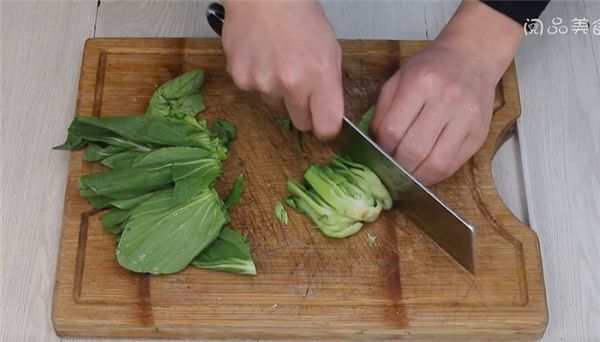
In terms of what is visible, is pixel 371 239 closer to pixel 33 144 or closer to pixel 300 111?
pixel 300 111

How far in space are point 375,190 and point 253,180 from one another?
22 centimetres

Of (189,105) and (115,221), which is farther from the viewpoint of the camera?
(189,105)

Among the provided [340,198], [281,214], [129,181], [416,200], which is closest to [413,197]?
[416,200]

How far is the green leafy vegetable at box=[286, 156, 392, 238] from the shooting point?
1471 millimetres

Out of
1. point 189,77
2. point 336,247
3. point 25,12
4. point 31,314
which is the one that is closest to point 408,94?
point 336,247

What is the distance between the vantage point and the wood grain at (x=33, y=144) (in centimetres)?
149

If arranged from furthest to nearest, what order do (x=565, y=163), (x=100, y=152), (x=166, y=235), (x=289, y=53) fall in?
(x=565, y=163) < (x=100, y=152) < (x=166, y=235) < (x=289, y=53)

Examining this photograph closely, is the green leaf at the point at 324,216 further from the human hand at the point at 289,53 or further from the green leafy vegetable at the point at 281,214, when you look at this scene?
the human hand at the point at 289,53

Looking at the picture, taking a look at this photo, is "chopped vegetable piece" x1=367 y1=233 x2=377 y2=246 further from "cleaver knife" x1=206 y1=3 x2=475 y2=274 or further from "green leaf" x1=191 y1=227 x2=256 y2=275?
"green leaf" x1=191 y1=227 x2=256 y2=275

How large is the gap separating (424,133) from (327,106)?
18cm

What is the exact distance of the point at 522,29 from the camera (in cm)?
151

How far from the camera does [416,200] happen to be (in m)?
1.43

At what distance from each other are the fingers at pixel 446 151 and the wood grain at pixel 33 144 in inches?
25.7

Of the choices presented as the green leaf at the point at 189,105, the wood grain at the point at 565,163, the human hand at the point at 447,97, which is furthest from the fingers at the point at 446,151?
the green leaf at the point at 189,105
